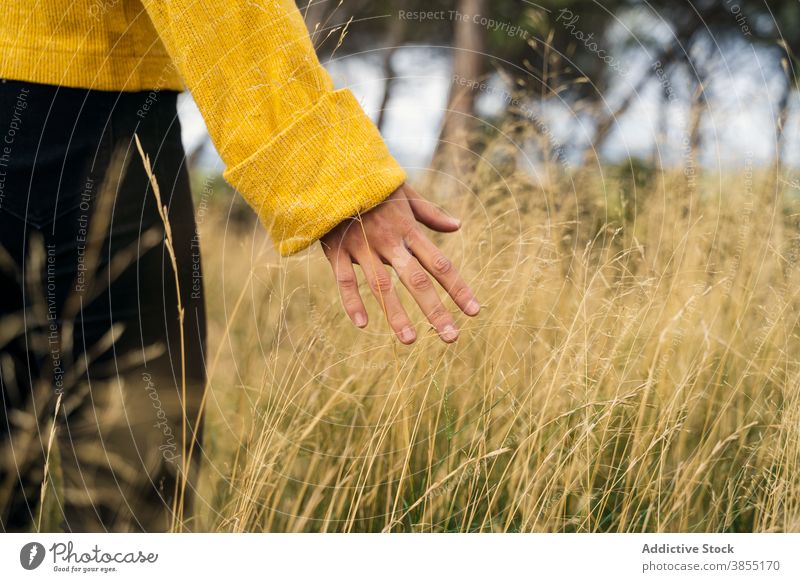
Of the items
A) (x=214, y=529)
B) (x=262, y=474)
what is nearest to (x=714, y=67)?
(x=262, y=474)

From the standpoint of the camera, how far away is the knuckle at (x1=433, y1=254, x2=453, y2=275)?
105 centimetres

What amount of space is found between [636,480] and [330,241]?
87cm

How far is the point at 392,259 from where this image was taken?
106 centimetres

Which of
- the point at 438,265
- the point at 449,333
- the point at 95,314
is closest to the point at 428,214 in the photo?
the point at 438,265

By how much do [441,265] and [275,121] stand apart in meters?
0.35

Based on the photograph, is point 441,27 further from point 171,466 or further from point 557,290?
point 171,466

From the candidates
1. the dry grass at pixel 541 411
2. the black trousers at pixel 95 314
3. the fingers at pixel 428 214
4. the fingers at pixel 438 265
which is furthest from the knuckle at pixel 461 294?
the black trousers at pixel 95 314

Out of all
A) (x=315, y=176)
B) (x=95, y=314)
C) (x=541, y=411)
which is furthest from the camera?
(x=541, y=411)

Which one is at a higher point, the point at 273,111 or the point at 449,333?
the point at 273,111

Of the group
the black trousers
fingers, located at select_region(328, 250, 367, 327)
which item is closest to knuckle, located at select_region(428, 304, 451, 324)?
fingers, located at select_region(328, 250, 367, 327)

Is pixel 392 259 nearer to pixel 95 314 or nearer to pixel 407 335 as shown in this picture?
pixel 407 335

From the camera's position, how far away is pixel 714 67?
2.31 meters

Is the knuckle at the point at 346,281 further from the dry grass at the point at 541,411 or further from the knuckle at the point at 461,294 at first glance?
the dry grass at the point at 541,411

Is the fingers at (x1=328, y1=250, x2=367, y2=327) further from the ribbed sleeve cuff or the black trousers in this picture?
the black trousers
